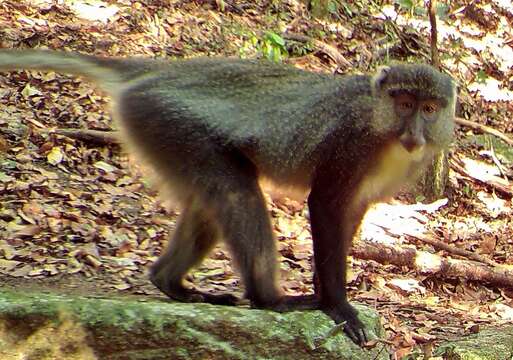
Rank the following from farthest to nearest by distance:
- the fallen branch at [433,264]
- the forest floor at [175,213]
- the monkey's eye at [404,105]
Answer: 1. the fallen branch at [433,264]
2. the forest floor at [175,213]
3. the monkey's eye at [404,105]

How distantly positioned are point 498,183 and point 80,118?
4.57 m

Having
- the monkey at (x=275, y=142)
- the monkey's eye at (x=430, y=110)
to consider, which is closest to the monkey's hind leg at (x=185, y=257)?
the monkey at (x=275, y=142)

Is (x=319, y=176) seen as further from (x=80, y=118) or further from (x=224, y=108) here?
(x=80, y=118)

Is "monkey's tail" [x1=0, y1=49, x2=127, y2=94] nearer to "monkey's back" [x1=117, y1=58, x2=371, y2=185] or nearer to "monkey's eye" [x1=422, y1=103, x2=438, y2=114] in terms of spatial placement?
"monkey's back" [x1=117, y1=58, x2=371, y2=185]

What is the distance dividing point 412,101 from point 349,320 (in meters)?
1.21

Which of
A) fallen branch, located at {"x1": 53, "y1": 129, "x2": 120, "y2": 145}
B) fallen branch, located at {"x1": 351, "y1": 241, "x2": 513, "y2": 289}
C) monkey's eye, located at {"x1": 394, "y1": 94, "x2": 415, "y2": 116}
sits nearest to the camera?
monkey's eye, located at {"x1": 394, "y1": 94, "x2": 415, "y2": 116}

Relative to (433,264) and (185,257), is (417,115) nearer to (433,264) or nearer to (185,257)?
(185,257)

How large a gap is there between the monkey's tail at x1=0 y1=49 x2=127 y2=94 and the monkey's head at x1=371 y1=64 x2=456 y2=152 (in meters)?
1.45

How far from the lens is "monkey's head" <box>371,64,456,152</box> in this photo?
14.3ft

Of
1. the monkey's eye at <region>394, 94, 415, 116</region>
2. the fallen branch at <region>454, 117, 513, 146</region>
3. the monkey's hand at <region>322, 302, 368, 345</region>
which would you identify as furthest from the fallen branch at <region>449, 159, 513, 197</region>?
the monkey's hand at <region>322, 302, 368, 345</region>

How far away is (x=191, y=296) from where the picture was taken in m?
4.75

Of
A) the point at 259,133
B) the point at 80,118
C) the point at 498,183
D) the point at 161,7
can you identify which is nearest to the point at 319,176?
the point at 259,133

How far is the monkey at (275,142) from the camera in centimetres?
432

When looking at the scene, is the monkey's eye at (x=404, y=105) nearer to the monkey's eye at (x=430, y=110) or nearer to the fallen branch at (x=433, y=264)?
the monkey's eye at (x=430, y=110)
